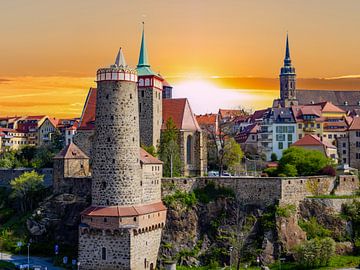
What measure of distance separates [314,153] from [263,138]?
32.8 meters

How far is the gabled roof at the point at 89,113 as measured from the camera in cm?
8694

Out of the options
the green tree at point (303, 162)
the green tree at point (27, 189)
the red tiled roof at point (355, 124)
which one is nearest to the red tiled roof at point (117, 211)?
the green tree at point (27, 189)

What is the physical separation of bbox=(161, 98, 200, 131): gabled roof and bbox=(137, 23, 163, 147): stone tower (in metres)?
2.07

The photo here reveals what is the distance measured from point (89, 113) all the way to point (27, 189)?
46.7 ft

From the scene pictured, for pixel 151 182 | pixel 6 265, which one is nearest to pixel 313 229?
pixel 151 182

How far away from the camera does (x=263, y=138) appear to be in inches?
A: 4459

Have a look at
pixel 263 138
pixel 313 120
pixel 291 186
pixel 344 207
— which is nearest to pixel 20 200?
pixel 291 186

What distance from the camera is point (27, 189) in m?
79.1

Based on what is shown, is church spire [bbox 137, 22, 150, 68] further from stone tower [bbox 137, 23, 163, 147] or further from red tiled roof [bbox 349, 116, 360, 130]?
red tiled roof [bbox 349, 116, 360, 130]

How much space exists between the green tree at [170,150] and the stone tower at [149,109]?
55.4 inches

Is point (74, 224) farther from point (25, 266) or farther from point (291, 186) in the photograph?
point (291, 186)

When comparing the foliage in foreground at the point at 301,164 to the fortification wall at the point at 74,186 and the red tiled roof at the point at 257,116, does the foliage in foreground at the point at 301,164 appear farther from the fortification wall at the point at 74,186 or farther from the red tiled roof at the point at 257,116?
the red tiled roof at the point at 257,116

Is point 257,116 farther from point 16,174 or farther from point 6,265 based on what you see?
point 6,265

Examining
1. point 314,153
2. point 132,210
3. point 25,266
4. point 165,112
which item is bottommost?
point 25,266
